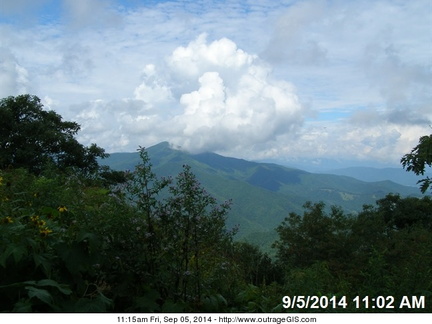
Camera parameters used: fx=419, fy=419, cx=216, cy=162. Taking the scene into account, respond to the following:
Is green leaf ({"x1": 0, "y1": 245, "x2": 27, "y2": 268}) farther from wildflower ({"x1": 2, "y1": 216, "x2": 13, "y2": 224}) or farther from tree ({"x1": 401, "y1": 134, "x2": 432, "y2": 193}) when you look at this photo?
tree ({"x1": 401, "y1": 134, "x2": 432, "y2": 193})

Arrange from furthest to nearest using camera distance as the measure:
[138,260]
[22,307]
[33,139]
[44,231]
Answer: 1. [33,139]
2. [138,260]
3. [44,231]
4. [22,307]

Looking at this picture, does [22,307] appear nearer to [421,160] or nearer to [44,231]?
[44,231]

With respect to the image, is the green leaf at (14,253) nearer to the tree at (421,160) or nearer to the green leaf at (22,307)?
the green leaf at (22,307)

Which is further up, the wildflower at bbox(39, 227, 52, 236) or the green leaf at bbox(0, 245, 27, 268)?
the wildflower at bbox(39, 227, 52, 236)

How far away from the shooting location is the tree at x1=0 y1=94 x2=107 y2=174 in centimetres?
2356

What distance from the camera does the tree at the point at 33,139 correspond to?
77.3 feet

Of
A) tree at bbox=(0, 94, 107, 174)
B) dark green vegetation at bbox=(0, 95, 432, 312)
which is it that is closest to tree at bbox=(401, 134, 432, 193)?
Answer: dark green vegetation at bbox=(0, 95, 432, 312)

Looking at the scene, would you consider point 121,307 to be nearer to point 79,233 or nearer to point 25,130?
point 79,233

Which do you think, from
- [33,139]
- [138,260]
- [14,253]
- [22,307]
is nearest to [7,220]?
[14,253]

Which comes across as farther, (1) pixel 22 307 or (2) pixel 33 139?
(2) pixel 33 139

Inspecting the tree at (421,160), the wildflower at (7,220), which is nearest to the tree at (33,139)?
the tree at (421,160)

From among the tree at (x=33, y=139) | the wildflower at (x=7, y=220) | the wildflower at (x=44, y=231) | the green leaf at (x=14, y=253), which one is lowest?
the green leaf at (x=14, y=253)

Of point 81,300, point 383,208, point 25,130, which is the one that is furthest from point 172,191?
point 383,208

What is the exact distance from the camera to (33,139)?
80.7 feet
